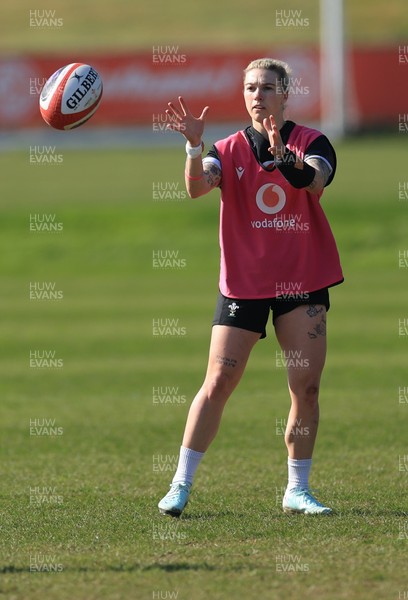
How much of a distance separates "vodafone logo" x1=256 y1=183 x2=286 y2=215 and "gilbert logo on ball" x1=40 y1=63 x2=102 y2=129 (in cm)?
148

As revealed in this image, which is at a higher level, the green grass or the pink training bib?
the green grass

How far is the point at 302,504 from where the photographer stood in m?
7.45

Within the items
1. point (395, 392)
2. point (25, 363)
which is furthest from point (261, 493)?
point (25, 363)

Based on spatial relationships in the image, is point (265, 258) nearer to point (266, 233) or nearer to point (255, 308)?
point (266, 233)

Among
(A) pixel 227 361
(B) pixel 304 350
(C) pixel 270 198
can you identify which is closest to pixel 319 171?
(C) pixel 270 198

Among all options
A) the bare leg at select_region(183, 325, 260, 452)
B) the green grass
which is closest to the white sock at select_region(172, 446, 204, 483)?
the bare leg at select_region(183, 325, 260, 452)

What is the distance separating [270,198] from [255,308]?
67cm

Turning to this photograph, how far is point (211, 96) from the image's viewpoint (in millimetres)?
47062

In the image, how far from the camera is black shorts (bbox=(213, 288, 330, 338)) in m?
7.41

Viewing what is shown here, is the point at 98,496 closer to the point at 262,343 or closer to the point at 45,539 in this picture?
the point at 45,539

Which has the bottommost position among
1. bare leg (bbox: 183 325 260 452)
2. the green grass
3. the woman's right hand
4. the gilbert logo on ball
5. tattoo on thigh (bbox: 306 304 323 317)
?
bare leg (bbox: 183 325 260 452)

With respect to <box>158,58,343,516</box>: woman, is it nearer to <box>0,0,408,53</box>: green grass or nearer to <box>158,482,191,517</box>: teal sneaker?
<box>158,482,191,517</box>: teal sneaker

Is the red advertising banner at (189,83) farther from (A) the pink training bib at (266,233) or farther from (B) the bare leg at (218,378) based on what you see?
(B) the bare leg at (218,378)

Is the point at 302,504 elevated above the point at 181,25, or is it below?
below
